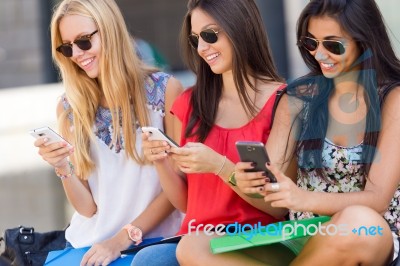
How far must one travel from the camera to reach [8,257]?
4105mm

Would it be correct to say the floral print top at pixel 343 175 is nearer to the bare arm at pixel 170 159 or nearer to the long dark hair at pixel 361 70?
the long dark hair at pixel 361 70

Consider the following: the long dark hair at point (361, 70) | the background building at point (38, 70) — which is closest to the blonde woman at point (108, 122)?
the long dark hair at point (361, 70)

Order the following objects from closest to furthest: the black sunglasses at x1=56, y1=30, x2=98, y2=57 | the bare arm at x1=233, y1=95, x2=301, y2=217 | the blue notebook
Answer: the bare arm at x1=233, y1=95, x2=301, y2=217 < the blue notebook < the black sunglasses at x1=56, y1=30, x2=98, y2=57

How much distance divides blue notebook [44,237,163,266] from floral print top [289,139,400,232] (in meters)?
0.71

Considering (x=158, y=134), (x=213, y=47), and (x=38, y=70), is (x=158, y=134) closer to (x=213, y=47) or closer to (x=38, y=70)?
(x=213, y=47)

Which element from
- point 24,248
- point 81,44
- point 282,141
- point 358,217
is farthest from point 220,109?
point 24,248

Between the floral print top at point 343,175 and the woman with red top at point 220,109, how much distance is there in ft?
0.67

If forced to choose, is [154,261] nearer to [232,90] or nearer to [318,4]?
[232,90]

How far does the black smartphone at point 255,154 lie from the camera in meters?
3.08

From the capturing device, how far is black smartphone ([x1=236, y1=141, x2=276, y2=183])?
121 inches

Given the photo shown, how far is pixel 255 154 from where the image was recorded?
3127mm

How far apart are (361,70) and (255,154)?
1.89 feet

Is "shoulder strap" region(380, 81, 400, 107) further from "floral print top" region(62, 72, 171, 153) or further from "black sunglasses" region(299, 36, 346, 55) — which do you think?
"floral print top" region(62, 72, 171, 153)

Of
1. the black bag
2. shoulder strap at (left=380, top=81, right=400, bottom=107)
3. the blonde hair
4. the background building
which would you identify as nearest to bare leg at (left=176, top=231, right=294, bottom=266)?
shoulder strap at (left=380, top=81, right=400, bottom=107)
